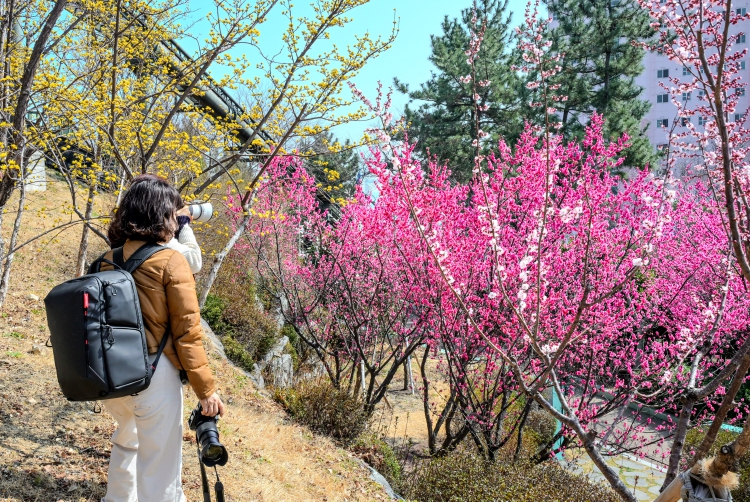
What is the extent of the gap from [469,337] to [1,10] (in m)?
5.42

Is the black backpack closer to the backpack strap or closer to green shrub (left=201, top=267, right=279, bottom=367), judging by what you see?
the backpack strap

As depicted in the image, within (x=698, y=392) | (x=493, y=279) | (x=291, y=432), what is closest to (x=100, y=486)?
(x=291, y=432)

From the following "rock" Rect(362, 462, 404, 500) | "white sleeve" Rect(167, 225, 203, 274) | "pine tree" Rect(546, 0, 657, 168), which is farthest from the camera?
"pine tree" Rect(546, 0, 657, 168)

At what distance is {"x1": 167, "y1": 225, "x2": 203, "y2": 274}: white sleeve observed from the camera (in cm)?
234

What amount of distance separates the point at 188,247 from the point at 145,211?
0.31 metres

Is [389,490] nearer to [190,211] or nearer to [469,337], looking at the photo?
[469,337]

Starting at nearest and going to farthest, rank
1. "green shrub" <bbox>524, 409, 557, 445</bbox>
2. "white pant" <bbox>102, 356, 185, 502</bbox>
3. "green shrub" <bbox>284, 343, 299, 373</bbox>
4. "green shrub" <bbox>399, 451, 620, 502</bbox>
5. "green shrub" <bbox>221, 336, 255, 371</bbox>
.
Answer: "white pant" <bbox>102, 356, 185, 502</bbox>
"green shrub" <bbox>399, 451, 620, 502</bbox>
"green shrub" <bbox>524, 409, 557, 445</bbox>
"green shrub" <bbox>221, 336, 255, 371</bbox>
"green shrub" <bbox>284, 343, 299, 373</bbox>

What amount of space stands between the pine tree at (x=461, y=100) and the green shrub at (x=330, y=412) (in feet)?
31.1

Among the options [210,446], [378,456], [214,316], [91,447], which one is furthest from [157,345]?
[214,316]

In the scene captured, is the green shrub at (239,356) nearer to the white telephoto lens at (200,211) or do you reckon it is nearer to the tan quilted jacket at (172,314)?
the white telephoto lens at (200,211)

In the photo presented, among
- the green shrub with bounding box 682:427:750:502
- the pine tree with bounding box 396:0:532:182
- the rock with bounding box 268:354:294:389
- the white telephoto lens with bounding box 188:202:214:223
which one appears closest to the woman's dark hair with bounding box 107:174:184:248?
the white telephoto lens with bounding box 188:202:214:223

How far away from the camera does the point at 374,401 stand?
6.67 metres

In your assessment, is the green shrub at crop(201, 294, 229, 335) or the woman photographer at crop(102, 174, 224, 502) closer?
the woman photographer at crop(102, 174, 224, 502)

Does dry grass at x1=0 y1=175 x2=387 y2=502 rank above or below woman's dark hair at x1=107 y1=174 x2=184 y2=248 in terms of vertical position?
below
